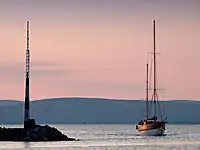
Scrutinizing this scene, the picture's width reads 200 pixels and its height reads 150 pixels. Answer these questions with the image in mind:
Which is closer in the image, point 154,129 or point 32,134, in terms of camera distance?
point 32,134

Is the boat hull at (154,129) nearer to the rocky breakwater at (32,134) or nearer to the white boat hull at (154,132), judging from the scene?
the white boat hull at (154,132)

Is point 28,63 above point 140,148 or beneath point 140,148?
above

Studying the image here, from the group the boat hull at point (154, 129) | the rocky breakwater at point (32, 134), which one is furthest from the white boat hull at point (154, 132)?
the rocky breakwater at point (32, 134)

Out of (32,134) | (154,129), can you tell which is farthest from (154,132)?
(32,134)

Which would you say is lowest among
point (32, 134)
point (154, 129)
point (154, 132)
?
point (154, 132)

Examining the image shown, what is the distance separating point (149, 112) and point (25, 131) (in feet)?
193

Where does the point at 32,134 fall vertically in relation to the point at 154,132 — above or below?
above

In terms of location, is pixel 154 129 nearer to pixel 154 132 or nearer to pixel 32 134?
pixel 154 132

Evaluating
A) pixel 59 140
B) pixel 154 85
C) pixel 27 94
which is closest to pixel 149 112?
pixel 154 85

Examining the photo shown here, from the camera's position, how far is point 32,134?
103312mm

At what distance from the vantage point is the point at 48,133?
4264 inches

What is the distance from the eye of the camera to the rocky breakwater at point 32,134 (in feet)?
338

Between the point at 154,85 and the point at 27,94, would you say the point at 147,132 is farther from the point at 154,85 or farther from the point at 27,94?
the point at 27,94

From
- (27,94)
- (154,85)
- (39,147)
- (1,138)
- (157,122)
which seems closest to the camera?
(39,147)
